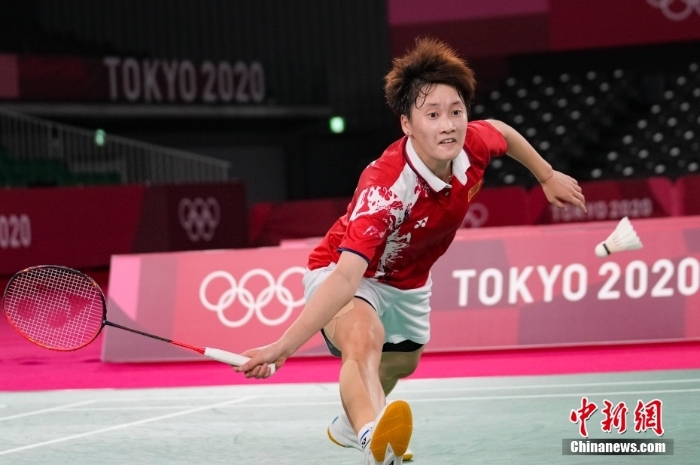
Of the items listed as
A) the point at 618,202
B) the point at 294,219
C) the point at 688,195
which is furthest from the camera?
the point at 294,219

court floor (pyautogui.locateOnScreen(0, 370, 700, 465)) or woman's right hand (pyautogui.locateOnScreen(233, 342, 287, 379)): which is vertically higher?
woman's right hand (pyautogui.locateOnScreen(233, 342, 287, 379))

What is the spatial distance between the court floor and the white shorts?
0.63 m

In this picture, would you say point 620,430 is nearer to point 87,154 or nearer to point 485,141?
point 485,141

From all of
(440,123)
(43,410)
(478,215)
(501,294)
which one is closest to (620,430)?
(440,123)

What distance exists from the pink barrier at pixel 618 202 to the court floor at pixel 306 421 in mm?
10315

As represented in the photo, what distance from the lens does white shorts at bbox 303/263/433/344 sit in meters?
3.98

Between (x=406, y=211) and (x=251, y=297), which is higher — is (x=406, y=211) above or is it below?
above

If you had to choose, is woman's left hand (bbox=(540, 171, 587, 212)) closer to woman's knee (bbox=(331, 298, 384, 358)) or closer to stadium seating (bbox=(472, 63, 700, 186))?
woman's knee (bbox=(331, 298, 384, 358))

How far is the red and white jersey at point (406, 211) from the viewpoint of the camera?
142 inches

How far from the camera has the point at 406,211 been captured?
3730mm

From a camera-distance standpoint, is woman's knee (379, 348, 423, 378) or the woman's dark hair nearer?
the woman's dark hair

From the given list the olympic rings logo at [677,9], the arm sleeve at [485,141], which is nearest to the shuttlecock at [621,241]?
the arm sleeve at [485,141]

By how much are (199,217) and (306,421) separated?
1242cm

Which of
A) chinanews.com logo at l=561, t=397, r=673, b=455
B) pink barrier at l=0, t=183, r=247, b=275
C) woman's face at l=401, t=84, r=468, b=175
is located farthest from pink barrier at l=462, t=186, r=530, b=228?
woman's face at l=401, t=84, r=468, b=175
